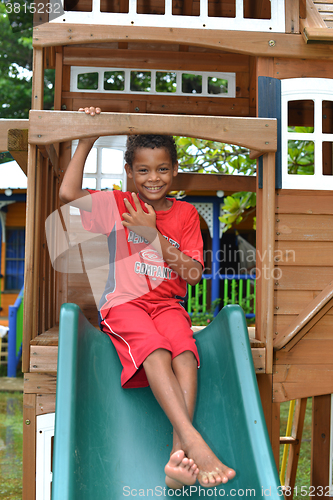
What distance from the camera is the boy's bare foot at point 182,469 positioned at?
6.19ft

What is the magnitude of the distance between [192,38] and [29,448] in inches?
108

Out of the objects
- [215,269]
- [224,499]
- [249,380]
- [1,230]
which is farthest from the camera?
[1,230]

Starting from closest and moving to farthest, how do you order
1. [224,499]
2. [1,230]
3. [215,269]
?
[224,499], [215,269], [1,230]

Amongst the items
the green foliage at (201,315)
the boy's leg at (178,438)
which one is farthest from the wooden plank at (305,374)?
the green foliage at (201,315)

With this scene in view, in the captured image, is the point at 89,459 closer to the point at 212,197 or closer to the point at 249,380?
the point at 249,380

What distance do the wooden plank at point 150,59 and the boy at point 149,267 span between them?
6.34 feet

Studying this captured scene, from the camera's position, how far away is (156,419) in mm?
2395

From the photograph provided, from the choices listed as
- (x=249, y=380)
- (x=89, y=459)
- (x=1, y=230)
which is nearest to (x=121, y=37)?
(x=249, y=380)

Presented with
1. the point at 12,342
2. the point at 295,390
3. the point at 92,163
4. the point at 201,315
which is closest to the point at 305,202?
the point at 295,390

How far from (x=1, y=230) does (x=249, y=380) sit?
10.4 m

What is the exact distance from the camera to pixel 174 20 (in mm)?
2965

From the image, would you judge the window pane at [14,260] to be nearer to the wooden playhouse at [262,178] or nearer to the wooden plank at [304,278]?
the wooden playhouse at [262,178]

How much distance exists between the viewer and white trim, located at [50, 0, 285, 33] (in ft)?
9.48

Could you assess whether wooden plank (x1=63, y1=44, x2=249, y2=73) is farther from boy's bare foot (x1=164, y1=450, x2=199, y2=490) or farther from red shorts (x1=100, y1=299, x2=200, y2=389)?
boy's bare foot (x1=164, y1=450, x2=199, y2=490)
